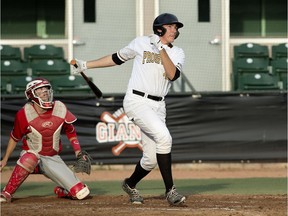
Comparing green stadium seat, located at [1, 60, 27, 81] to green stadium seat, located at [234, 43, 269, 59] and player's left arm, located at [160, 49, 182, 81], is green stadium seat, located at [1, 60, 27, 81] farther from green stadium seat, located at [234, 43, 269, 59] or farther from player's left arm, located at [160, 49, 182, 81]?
player's left arm, located at [160, 49, 182, 81]

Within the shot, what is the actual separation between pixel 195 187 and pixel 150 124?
11.6 feet

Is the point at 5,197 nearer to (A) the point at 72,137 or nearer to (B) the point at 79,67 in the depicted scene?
(A) the point at 72,137

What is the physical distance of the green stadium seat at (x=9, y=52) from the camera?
16.9m

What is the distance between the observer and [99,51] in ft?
56.0

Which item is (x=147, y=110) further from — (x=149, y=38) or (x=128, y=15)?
(x=128, y=15)

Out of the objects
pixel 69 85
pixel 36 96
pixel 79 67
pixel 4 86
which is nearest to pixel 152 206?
pixel 79 67

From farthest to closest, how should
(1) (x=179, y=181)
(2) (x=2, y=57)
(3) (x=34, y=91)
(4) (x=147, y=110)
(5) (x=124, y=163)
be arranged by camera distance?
(2) (x=2, y=57) < (5) (x=124, y=163) < (1) (x=179, y=181) < (3) (x=34, y=91) < (4) (x=147, y=110)

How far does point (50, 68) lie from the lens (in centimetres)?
1672

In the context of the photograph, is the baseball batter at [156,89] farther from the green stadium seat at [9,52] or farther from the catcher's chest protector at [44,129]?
the green stadium seat at [9,52]

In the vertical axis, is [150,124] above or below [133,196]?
above

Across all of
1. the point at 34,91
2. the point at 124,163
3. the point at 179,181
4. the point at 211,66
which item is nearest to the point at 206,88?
the point at 211,66

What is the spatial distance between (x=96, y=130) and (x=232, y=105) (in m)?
2.51

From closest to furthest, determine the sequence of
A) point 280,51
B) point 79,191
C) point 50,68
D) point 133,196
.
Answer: point 133,196 < point 79,191 < point 50,68 < point 280,51

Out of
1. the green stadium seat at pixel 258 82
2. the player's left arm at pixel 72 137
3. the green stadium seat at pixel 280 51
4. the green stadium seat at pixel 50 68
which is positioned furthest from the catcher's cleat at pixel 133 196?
the green stadium seat at pixel 280 51
